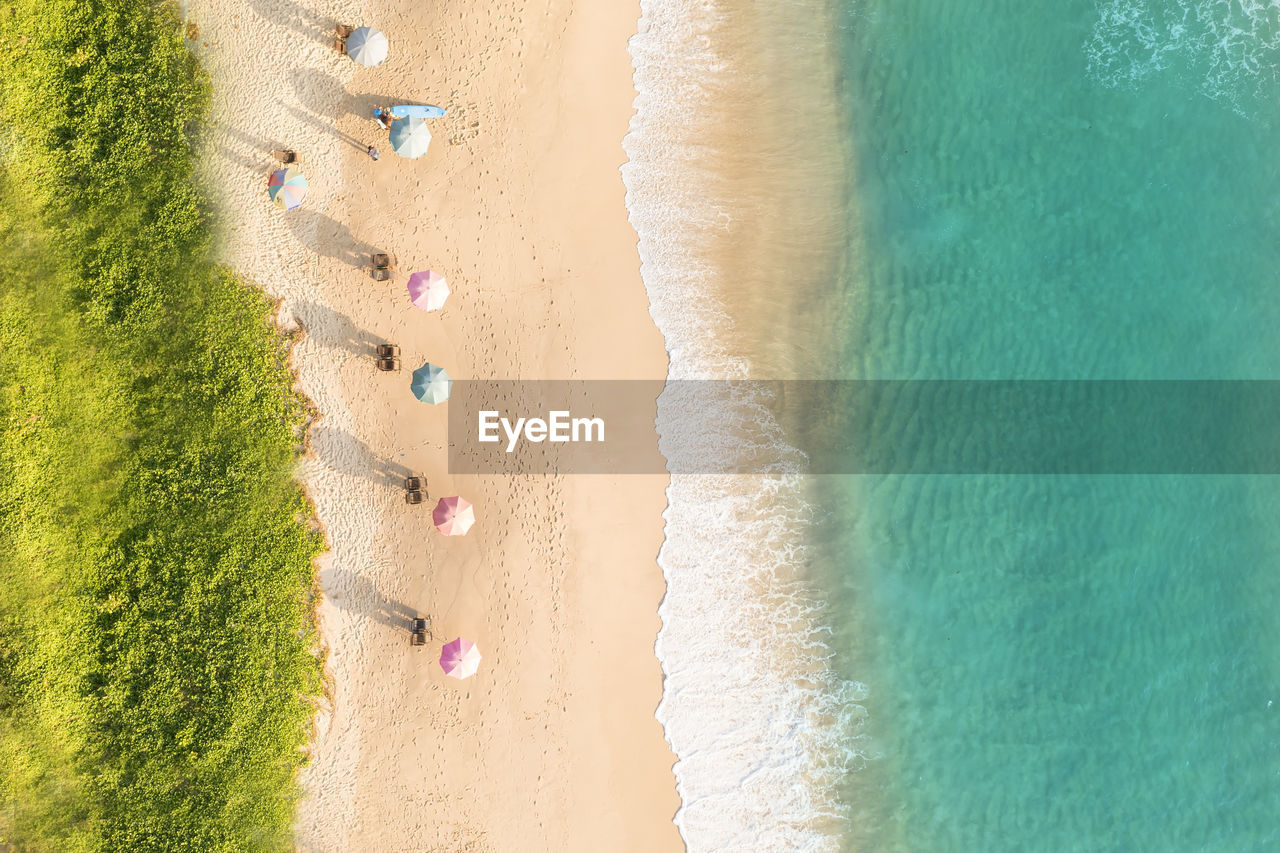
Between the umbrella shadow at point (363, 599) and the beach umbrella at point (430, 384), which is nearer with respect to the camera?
the beach umbrella at point (430, 384)

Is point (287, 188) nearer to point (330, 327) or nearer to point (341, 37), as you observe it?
point (330, 327)

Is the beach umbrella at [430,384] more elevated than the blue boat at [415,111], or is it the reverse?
the blue boat at [415,111]

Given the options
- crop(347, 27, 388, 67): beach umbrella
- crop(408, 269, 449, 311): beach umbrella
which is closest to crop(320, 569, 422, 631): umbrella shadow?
crop(408, 269, 449, 311): beach umbrella

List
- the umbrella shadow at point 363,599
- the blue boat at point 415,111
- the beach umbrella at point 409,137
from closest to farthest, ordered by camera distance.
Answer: the beach umbrella at point 409,137 < the blue boat at point 415,111 < the umbrella shadow at point 363,599

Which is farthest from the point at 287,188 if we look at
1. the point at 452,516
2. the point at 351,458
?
the point at 452,516

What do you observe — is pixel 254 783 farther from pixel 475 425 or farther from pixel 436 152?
pixel 436 152

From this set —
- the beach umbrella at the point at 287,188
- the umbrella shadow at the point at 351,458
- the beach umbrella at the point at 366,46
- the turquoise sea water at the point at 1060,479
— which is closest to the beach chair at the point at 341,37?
the beach umbrella at the point at 366,46

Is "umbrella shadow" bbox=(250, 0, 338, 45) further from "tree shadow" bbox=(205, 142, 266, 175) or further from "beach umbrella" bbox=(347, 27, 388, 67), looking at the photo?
"tree shadow" bbox=(205, 142, 266, 175)

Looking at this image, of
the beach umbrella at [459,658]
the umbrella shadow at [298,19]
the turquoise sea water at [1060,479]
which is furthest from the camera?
the turquoise sea water at [1060,479]

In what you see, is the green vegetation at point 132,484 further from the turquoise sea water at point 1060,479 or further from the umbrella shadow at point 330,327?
the turquoise sea water at point 1060,479
